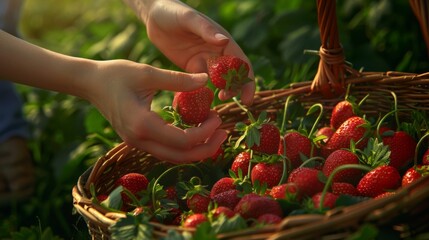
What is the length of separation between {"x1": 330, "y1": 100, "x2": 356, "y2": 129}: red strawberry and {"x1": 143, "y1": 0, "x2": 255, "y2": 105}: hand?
0.80 feet

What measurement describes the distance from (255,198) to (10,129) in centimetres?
153

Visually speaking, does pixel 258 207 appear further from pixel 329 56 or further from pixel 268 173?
pixel 329 56

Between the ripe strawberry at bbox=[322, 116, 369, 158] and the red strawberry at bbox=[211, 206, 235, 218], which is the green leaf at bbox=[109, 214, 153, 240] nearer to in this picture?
the red strawberry at bbox=[211, 206, 235, 218]

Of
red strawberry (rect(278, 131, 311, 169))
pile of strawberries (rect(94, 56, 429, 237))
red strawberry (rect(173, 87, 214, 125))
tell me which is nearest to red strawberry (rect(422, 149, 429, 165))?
pile of strawberries (rect(94, 56, 429, 237))

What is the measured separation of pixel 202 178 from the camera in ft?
5.57

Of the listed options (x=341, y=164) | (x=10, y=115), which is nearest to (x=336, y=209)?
(x=341, y=164)

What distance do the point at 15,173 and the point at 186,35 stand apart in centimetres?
108

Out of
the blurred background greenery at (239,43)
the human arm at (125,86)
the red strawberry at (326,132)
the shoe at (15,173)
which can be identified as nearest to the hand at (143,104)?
the human arm at (125,86)

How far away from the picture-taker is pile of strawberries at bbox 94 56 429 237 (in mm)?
1321

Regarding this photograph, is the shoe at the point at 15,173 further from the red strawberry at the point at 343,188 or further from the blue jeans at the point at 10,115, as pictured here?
the red strawberry at the point at 343,188

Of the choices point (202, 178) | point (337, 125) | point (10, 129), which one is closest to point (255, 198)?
point (202, 178)

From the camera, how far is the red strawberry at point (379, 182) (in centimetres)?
142

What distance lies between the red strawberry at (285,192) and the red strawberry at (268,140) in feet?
0.66

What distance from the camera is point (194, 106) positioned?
5.11ft
